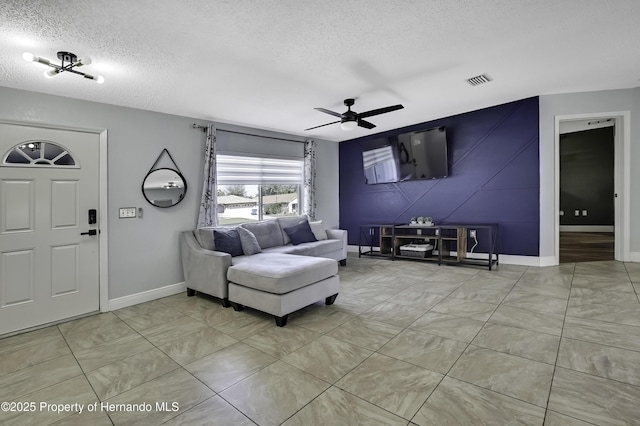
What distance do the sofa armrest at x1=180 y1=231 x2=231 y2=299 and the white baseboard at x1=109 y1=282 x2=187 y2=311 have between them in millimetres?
211

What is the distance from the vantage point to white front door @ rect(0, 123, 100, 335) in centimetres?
312

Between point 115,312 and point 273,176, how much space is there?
3250 mm

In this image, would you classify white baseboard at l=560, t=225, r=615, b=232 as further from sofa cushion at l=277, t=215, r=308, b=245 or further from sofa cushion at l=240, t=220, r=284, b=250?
sofa cushion at l=240, t=220, r=284, b=250

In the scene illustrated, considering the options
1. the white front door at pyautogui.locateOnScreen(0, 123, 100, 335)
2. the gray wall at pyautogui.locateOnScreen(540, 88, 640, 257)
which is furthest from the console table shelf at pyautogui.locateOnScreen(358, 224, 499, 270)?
the white front door at pyautogui.locateOnScreen(0, 123, 100, 335)

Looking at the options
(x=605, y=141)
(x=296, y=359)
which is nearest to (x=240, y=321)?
(x=296, y=359)

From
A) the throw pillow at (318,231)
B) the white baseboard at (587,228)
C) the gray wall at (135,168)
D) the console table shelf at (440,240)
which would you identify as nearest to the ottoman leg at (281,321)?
the gray wall at (135,168)

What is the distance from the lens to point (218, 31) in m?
2.44

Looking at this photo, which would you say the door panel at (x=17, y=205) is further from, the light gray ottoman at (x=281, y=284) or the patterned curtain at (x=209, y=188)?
the light gray ottoman at (x=281, y=284)

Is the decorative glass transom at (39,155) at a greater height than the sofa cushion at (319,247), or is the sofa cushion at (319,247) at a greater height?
the decorative glass transom at (39,155)

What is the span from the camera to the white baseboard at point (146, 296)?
3781 mm

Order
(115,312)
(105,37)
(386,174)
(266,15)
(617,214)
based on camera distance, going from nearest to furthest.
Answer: (266,15) → (105,37) → (115,312) → (617,214) → (386,174)

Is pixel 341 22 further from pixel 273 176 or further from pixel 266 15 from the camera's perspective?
pixel 273 176

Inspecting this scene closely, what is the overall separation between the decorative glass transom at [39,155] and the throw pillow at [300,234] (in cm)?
299

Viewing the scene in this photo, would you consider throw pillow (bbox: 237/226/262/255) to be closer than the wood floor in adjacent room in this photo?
Yes
